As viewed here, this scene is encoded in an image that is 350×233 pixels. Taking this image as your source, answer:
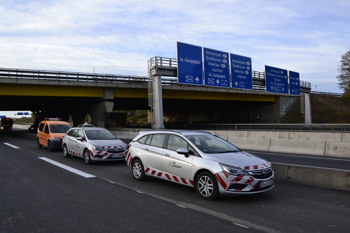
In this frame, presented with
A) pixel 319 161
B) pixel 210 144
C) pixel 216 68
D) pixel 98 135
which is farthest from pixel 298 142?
pixel 216 68

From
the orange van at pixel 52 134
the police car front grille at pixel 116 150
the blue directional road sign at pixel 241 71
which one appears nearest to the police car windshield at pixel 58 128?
the orange van at pixel 52 134

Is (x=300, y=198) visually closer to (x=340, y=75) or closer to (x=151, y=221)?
(x=151, y=221)

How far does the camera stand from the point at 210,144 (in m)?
7.35

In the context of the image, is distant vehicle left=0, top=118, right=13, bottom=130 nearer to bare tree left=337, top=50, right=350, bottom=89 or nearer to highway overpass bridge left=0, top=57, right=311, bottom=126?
highway overpass bridge left=0, top=57, right=311, bottom=126

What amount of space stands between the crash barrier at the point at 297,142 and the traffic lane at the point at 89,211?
38.9ft

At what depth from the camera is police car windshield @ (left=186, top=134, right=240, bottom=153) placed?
7.06m

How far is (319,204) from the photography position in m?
6.28

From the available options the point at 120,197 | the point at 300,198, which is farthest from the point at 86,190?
the point at 300,198

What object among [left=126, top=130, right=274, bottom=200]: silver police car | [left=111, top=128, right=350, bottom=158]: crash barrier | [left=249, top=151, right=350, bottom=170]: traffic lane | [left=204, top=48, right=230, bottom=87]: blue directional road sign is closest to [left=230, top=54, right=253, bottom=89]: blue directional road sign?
[left=204, top=48, right=230, bottom=87]: blue directional road sign

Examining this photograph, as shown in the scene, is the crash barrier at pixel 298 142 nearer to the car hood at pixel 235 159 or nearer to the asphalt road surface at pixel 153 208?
the asphalt road surface at pixel 153 208

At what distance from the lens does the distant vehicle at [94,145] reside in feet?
38.3

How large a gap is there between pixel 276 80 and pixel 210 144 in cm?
2813

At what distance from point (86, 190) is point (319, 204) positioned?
5.37 m

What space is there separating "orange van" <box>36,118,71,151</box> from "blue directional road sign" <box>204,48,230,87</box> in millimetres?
13408
